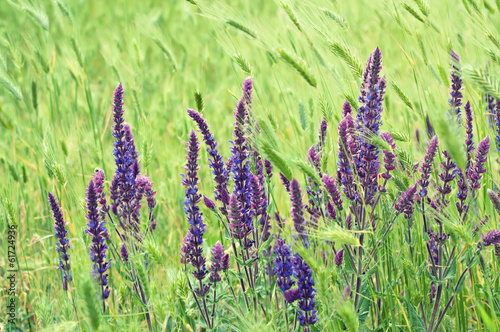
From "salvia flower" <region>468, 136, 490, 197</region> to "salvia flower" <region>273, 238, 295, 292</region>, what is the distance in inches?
29.8

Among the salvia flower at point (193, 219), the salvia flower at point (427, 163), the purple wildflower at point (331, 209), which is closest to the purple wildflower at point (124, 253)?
the salvia flower at point (193, 219)

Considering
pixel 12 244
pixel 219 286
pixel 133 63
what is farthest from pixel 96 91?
pixel 219 286

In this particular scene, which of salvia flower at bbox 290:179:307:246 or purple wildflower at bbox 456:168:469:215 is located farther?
purple wildflower at bbox 456:168:469:215

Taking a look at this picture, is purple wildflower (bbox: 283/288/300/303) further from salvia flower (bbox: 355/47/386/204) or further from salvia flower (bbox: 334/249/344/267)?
salvia flower (bbox: 355/47/386/204)

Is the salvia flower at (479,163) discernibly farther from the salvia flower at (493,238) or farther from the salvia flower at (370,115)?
the salvia flower at (370,115)

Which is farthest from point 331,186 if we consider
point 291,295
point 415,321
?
point 415,321

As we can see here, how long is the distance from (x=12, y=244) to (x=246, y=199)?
50.6 inches

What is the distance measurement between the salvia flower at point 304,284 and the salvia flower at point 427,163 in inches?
21.2

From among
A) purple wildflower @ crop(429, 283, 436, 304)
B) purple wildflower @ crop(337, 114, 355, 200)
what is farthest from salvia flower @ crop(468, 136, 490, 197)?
purple wildflower @ crop(429, 283, 436, 304)

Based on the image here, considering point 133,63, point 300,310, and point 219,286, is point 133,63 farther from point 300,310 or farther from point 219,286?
point 300,310

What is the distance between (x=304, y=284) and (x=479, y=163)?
810mm

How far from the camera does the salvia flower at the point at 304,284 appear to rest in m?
1.80

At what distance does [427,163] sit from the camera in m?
1.82

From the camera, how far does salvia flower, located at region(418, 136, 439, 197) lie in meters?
1.80
